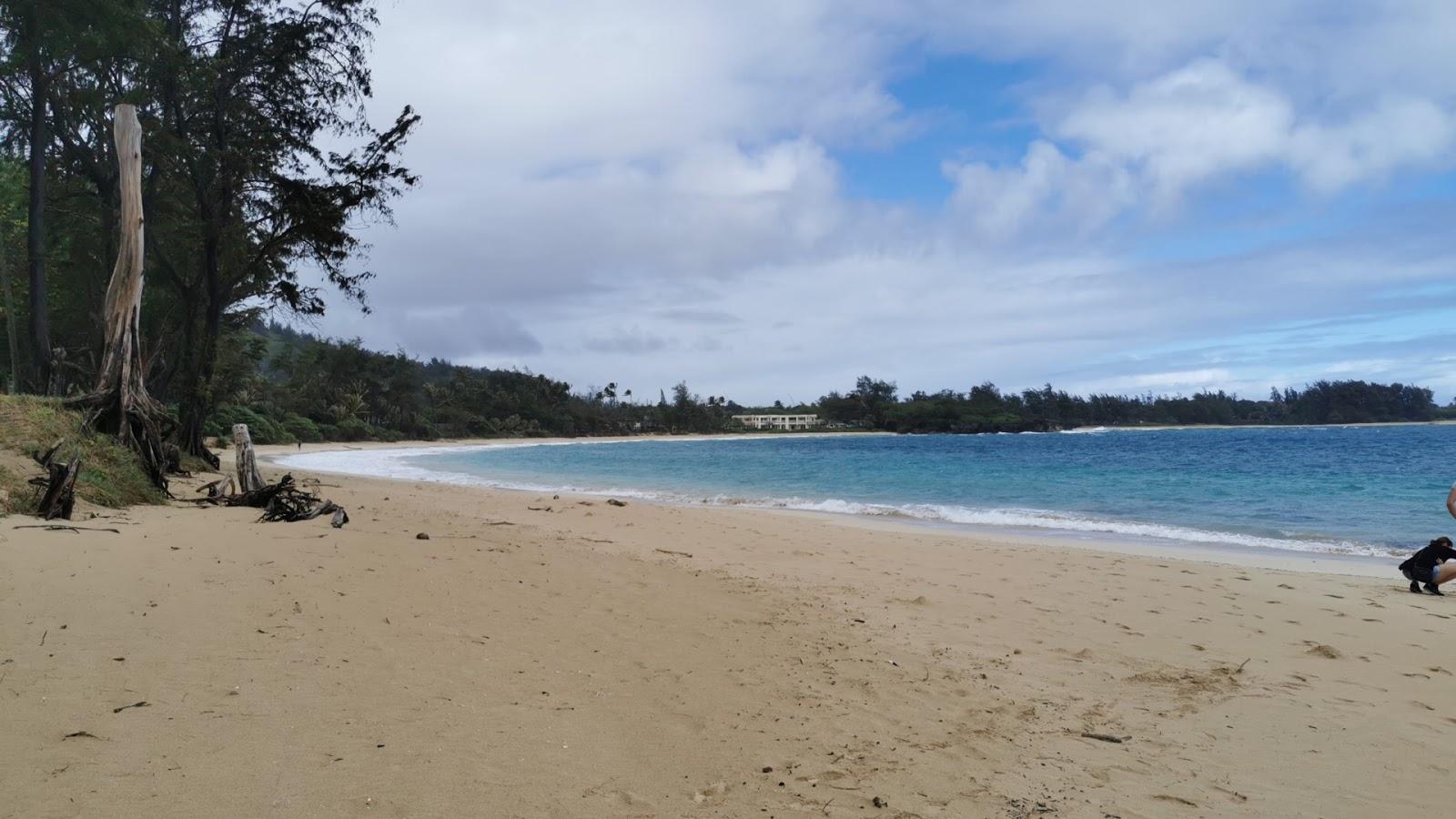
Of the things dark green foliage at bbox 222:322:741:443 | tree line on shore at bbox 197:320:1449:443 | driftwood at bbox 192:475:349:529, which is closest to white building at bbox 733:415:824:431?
tree line on shore at bbox 197:320:1449:443

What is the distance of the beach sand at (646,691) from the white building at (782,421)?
129 metres

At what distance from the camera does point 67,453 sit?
8.27 metres

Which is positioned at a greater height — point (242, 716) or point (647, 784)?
point (242, 716)

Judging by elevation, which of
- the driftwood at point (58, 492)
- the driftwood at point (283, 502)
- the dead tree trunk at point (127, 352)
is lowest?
the driftwood at point (283, 502)

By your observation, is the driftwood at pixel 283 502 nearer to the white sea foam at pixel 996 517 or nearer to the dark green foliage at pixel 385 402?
the white sea foam at pixel 996 517

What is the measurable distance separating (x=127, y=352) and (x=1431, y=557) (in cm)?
1637

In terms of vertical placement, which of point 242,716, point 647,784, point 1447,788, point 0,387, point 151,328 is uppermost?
point 151,328

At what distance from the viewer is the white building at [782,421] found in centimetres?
13788

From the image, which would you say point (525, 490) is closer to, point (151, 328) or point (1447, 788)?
point (151, 328)

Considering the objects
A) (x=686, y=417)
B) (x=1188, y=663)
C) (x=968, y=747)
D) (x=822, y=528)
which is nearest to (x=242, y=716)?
(x=968, y=747)

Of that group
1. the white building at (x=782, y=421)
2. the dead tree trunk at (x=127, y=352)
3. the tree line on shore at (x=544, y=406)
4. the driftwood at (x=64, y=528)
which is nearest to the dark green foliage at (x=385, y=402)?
the tree line on shore at (x=544, y=406)

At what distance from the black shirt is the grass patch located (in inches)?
553

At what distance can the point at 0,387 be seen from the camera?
87.7 feet

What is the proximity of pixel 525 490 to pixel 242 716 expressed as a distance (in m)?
18.0
